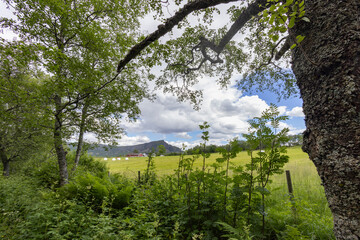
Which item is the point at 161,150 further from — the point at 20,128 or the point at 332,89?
the point at 20,128

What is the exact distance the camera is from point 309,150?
1683 mm

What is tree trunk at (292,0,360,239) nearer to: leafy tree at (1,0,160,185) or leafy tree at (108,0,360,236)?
leafy tree at (108,0,360,236)

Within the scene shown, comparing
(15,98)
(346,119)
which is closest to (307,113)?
(346,119)

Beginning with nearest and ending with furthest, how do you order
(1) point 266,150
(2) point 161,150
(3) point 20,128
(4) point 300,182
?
(1) point 266,150 < (2) point 161,150 < (4) point 300,182 < (3) point 20,128

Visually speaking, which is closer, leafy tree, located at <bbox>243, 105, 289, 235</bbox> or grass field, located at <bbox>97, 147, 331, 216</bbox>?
leafy tree, located at <bbox>243, 105, 289, 235</bbox>

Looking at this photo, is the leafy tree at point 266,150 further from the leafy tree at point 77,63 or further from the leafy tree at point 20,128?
the leafy tree at point 20,128

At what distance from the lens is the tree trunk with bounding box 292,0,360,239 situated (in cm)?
130

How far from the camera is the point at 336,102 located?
1.40m

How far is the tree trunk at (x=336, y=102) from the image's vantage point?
130 centimetres

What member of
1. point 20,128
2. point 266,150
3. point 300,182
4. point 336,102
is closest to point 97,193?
point 266,150

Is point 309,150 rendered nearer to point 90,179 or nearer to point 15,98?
point 90,179

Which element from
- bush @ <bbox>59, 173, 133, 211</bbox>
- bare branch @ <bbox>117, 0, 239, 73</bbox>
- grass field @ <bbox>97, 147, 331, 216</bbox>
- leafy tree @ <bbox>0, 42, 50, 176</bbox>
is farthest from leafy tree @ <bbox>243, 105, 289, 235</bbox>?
leafy tree @ <bbox>0, 42, 50, 176</bbox>

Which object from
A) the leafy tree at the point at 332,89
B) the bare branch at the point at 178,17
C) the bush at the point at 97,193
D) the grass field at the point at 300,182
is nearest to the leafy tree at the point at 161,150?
the grass field at the point at 300,182

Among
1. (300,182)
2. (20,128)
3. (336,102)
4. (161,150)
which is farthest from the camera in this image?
(20,128)
